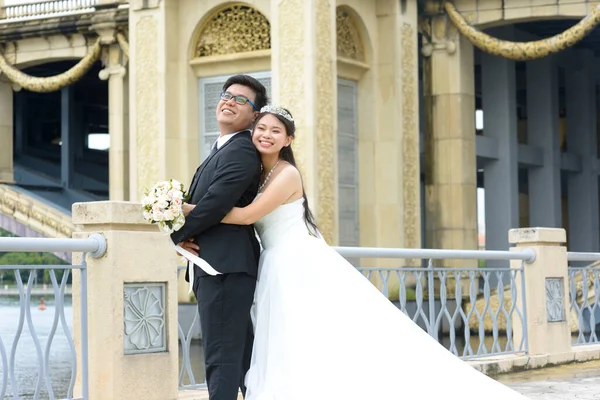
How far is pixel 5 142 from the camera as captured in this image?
2345 centimetres

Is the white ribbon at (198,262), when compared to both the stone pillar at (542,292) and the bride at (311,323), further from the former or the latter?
the stone pillar at (542,292)

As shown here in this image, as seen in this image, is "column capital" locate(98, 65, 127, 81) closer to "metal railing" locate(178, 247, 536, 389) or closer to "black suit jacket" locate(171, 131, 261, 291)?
"metal railing" locate(178, 247, 536, 389)

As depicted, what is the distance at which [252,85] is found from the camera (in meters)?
4.73

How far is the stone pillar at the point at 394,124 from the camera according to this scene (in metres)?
18.0

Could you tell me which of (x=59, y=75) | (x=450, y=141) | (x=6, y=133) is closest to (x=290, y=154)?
(x=450, y=141)

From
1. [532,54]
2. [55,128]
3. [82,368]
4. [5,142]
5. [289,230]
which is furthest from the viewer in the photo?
[55,128]

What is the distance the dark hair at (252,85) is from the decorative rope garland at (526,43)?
13791mm

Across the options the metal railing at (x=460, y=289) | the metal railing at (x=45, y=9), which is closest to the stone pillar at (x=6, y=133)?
the metal railing at (x=45, y=9)

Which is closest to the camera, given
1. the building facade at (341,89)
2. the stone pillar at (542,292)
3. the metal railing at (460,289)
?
the metal railing at (460,289)

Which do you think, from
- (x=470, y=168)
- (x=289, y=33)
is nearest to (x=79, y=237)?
(x=289, y=33)

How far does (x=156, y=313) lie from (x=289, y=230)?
6.00 ft

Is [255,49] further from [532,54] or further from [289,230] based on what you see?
[289,230]

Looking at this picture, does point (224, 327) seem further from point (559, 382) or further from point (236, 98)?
point (559, 382)

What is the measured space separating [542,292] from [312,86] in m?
7.41
